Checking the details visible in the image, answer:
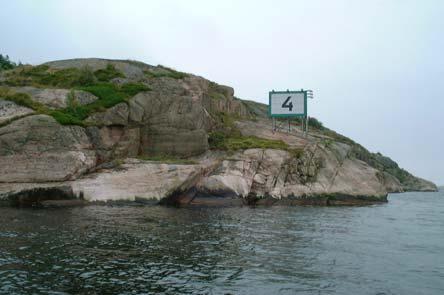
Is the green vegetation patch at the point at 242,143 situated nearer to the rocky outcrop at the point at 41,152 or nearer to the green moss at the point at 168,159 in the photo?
the green moss at the point at 168,159

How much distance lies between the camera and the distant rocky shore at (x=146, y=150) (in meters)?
30.8

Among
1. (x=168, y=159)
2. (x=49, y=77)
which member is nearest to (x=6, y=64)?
(x=49, y=77)

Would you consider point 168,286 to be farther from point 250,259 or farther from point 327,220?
point 327,220

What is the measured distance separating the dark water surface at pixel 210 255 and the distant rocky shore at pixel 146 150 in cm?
639

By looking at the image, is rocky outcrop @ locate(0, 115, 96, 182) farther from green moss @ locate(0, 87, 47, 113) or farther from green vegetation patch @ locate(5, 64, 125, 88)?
green vegetation patch @ locate(5, 64, 125, 88)

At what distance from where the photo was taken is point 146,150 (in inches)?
1549

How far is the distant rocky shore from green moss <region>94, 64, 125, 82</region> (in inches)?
4.3

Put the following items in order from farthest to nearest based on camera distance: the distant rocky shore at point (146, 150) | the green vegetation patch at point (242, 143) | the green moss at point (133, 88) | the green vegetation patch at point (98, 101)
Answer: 1. the green moss at point (133, 88)
2. the green vegetation patch at point (242, 143)
3. the green vegetation patch at point (98, 101)
4. the distant rocky shore at point (146, 150)

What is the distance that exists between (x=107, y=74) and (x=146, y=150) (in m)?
12.2

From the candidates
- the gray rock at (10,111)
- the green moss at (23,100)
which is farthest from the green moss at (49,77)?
the gray rock at (10,111)

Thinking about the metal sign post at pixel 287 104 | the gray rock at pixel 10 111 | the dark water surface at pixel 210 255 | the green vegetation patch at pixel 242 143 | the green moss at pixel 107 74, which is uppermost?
the green moss at pixel 107 74

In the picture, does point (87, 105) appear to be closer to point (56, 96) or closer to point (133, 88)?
point (56, 96)

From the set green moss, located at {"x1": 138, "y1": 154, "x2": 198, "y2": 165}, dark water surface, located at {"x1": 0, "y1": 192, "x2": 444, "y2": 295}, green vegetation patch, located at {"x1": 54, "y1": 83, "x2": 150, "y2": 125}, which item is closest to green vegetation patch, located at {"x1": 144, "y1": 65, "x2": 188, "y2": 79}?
green vegetation patch, located at {"x1": 54, "y1": 83, "x2": 150, "y2": 125}

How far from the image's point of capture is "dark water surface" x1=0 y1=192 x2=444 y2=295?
36.7ft
